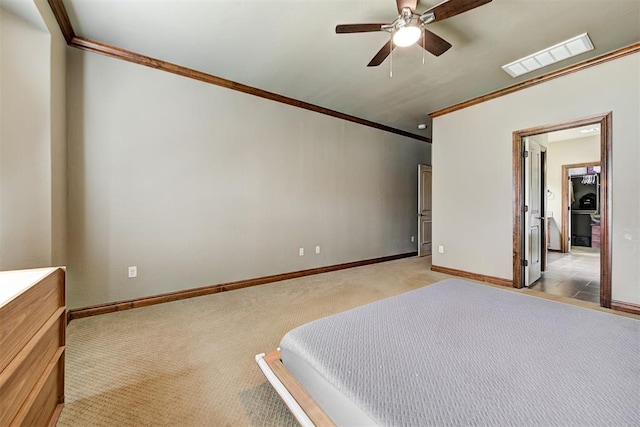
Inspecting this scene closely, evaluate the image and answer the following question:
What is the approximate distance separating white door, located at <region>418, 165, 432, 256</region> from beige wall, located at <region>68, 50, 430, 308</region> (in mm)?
1723

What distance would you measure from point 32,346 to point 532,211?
4.85m

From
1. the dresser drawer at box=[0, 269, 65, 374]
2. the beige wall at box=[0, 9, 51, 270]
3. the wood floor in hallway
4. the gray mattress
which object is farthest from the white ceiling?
the wood floor in hallway

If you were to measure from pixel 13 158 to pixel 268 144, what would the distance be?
7.75 feet

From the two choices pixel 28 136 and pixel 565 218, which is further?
pixel 565 218

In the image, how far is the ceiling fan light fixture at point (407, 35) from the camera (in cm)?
191

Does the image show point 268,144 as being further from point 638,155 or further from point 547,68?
point 638,155

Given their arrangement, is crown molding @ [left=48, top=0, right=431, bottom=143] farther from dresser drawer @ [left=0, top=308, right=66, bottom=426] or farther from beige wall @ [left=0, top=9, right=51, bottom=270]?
dresser drawer @ [left=0, top=308, right=66, bottom=426]

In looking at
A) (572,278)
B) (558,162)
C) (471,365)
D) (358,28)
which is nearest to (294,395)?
(471,365)

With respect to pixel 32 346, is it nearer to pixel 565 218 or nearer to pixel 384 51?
pixel 384 51

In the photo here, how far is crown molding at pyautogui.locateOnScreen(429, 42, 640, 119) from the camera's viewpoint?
8.36ft

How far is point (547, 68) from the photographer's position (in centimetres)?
290

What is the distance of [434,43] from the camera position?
213 centimetres


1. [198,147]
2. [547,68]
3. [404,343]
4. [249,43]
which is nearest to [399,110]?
[547,68]

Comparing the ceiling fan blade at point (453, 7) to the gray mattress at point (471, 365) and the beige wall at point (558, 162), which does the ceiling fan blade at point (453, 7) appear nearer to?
the gray mattress at point (471, 365)
